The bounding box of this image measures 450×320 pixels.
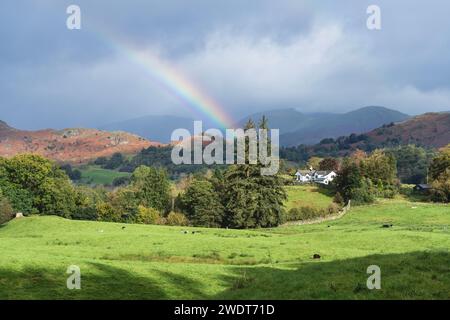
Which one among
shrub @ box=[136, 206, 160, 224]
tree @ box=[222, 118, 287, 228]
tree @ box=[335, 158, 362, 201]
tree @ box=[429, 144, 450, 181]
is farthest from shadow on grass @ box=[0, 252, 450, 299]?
tree @ box=[429, 144, 450, 181]

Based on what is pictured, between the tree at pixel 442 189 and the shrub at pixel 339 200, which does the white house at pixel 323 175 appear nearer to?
the tree at pixel 442 189

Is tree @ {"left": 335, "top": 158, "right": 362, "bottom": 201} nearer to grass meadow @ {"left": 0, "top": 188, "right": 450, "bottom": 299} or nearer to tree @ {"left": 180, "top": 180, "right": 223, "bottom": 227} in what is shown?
tree @ {"left": 180, "top": 180, "right": 223, "bottom": 227}

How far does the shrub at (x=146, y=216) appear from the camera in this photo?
107 metres

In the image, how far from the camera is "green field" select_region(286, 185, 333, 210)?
393 ft

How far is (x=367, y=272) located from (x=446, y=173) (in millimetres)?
107304

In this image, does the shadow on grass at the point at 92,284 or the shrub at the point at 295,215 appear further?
the shrub at the point at 295,215

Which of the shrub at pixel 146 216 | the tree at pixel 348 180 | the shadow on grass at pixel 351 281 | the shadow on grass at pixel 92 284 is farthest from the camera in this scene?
the tree at pixel 348 180

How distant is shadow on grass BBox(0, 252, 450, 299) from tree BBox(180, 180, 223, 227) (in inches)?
2771

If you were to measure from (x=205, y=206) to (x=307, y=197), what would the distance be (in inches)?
1477

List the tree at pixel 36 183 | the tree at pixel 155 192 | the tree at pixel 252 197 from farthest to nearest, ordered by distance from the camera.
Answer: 1. the tree at pixel 155 192
2. the tree at pixel 36 183
3. the tree at pixel 252 197

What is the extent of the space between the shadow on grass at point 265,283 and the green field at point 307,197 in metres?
90.6

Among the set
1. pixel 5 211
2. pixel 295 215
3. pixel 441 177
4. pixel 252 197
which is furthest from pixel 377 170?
pixel 5 211

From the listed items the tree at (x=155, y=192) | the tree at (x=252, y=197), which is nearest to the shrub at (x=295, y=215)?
the tree at (x=252, y=197)
